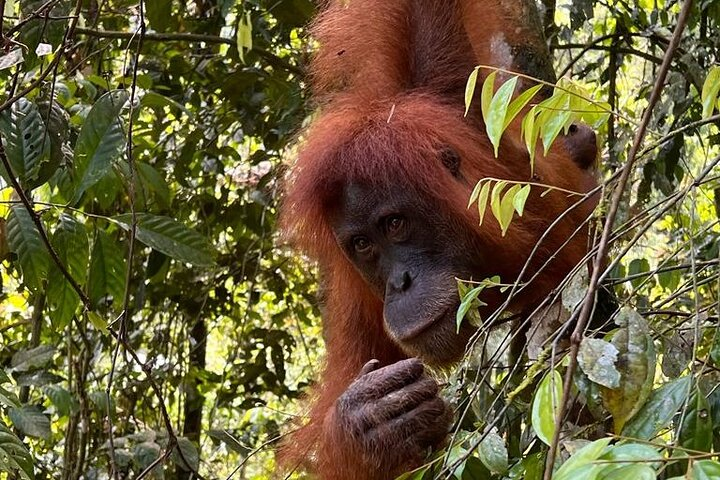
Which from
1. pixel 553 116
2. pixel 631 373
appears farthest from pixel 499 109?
pixel 631 373

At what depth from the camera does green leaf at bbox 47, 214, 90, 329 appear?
2.33m

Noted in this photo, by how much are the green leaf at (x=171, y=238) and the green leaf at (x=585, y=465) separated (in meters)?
1.65

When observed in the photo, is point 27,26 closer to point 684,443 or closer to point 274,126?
point 274,126

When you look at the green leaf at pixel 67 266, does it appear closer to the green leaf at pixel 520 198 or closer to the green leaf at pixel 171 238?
the green leaf at pixel 171 238

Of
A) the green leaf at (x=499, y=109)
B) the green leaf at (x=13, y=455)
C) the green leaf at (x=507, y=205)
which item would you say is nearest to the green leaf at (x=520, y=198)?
the green leaf at (x=507, y=205)

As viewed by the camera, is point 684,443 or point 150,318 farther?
point 150,318

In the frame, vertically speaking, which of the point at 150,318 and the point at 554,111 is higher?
the point at 150,318

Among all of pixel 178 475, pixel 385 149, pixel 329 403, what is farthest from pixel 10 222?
pixel 178 475

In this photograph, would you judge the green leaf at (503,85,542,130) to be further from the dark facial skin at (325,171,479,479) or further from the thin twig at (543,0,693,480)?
the dark facial skin at (325,171,479,479)

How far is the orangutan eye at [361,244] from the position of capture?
9.37 ft

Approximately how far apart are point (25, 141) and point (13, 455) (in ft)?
2.51

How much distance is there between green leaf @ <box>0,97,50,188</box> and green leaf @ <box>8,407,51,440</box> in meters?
0.77

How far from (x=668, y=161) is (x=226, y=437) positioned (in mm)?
1950

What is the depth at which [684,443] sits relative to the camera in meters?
1.16
